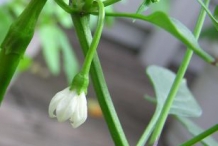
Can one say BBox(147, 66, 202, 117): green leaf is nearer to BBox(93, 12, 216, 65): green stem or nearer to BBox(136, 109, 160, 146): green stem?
BBox(136, 109, 160, 146): green stem

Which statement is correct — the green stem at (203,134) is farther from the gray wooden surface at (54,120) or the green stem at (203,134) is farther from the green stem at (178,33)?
the gray wooden surface at (54,120)

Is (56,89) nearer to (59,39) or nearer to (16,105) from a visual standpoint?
(16,105)

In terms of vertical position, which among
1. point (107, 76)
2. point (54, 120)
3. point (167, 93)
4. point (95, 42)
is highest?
point (95, 42)

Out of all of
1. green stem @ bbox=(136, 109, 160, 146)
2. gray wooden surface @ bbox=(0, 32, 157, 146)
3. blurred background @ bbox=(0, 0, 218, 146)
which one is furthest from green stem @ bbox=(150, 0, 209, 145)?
gray wooden surface @ bbox=(0, 32, 157, 146)

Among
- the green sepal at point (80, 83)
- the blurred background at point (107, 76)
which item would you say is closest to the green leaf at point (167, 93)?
the green sepal at point (80, 83)

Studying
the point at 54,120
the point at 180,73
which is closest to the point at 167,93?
the point at 180,73

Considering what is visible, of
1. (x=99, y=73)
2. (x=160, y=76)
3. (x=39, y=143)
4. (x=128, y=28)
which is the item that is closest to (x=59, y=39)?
(x=39, y=143)

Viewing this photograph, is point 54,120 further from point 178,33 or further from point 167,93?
point 178,33

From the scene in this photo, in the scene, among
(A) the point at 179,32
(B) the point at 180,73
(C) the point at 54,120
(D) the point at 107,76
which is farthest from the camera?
(D) the point at 107,76
